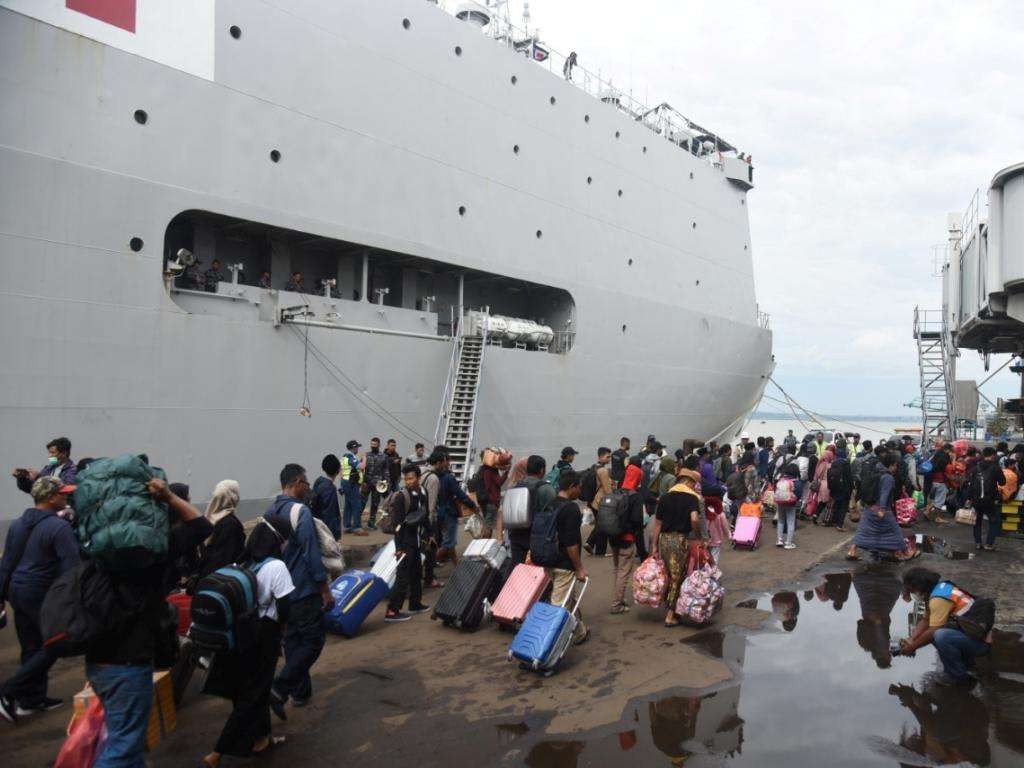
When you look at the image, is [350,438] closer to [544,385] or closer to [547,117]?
[544,385]

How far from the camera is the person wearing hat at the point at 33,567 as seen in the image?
12.2 ft

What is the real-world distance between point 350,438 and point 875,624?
7165mm

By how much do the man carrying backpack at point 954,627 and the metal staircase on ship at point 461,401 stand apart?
7.65 m

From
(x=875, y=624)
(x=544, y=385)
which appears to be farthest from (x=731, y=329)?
(x=875, y=624)

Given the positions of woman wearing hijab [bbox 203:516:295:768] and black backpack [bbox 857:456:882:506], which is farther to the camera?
black backpack [bbox 857:456:882:506]

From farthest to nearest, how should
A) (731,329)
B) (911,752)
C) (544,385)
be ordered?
(731,329)
(544,385)
(911,752)

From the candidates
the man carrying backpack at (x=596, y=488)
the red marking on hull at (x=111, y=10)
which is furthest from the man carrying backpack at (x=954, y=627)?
the red marking on hull at (x=111, y=10)

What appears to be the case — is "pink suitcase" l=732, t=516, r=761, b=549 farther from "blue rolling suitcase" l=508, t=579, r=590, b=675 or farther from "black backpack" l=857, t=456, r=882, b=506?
"blue rolling suitcase" l=508, t=579, r=590, b=675

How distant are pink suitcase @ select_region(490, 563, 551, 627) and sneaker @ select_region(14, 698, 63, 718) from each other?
2.67m

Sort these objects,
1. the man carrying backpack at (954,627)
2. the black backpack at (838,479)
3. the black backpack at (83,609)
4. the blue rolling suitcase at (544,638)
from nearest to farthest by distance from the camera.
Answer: the black backpack at (83,609), the man carrying backpack at (954,627), the blue rolling suitcase at (544,638), the black backpack at (838,479)

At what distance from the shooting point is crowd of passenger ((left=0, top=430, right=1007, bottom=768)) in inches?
108

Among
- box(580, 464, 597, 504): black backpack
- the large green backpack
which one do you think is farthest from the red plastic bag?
box(580, 464, 597, 504): black backpack

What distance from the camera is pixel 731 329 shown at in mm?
18172

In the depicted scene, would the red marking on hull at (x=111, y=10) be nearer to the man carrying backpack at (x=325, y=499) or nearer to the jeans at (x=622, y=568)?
the man carrying backpack at (x=325, y=499)
